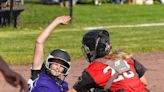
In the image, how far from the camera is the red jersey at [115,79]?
505cm

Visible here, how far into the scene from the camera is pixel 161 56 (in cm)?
1497

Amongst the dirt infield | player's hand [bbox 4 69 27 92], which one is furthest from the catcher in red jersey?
the dirt infield

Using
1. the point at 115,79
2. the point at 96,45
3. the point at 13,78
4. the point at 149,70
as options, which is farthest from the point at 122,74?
the point at 149,70

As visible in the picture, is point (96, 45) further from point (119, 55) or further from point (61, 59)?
point (61, 59)

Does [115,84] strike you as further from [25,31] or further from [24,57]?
[25,31]

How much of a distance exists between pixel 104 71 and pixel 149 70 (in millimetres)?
7671

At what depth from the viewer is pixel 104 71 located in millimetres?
5051

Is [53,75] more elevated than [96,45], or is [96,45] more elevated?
[96,45]

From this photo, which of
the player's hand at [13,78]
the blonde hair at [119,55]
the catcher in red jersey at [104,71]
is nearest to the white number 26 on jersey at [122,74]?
the catcher in red jersey at [104,71]

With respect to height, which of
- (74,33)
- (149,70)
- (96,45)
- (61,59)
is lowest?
(74,33)

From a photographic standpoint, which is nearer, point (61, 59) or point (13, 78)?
point (13, 78)

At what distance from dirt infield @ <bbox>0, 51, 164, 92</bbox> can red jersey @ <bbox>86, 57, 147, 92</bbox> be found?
5.17 metres

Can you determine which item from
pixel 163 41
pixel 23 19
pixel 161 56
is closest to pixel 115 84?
pixel 161 56

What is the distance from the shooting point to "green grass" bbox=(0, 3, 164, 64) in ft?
52.4
